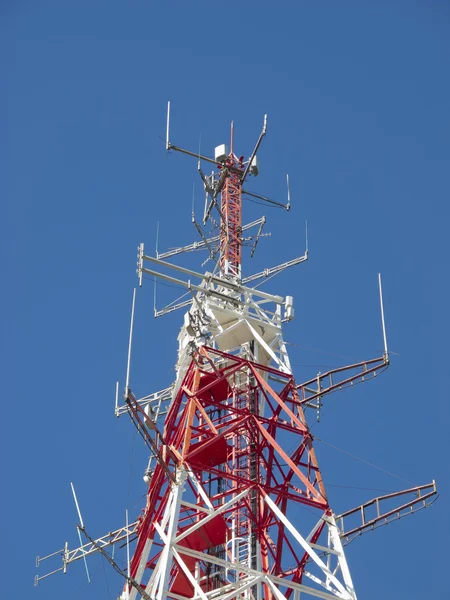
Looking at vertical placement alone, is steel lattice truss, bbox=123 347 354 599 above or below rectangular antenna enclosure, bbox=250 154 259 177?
below

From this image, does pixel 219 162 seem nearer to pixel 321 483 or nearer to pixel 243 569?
pixel 321 483

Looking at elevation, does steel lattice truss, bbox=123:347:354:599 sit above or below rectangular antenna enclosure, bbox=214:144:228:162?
below

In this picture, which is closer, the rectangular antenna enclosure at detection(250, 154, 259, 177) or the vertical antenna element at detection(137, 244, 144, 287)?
the vertical antenna element at detection(137, 244, 144, 287)

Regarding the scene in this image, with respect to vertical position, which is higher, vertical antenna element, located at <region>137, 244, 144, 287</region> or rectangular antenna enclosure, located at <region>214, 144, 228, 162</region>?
rectangular antenna enclosure, located at <region>214, 144, 228, 162</region>

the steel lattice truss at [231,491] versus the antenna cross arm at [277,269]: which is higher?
the antenna cross arm at [277,269]

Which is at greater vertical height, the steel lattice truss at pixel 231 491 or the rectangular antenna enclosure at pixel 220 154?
the rectangular antenna enclosure at pixel 220 154

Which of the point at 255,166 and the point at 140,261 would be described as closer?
the point at 140,261

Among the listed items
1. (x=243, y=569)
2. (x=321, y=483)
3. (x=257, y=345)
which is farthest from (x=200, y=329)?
(x=243, y=569)

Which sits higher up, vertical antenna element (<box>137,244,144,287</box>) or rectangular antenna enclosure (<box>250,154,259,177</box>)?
rectangular antenna enclosure (<box>250,154,259,177</box>)

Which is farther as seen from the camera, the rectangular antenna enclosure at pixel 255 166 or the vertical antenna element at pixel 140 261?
the rectangular antenna enclosure at pixel 255 166

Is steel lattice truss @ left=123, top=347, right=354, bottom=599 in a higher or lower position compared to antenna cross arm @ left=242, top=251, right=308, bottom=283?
lower

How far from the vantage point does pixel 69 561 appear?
2202 inches

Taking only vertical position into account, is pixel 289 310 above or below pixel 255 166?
below

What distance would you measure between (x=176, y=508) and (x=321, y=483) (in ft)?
18.5
